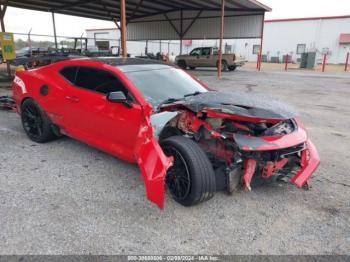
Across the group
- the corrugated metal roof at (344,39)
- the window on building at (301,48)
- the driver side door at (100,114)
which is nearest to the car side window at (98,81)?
the driver side door at (100,114)

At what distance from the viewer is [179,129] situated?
3348 millimetres

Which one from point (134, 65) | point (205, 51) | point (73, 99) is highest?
point (205, 51)

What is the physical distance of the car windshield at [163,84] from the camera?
11.7 feet

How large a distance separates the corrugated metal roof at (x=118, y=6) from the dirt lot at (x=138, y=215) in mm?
15401

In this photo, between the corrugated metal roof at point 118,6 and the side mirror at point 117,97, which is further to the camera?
the corrugated metal roof at point 118,6

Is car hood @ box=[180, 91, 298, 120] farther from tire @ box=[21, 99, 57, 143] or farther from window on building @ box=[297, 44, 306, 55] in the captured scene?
window on building @ box=[297, 44, 306, 55]

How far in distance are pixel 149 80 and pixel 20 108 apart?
8.35 ft

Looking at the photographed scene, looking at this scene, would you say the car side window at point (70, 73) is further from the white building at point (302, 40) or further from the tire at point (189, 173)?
the white building at point (302, 40)

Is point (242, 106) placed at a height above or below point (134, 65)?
below

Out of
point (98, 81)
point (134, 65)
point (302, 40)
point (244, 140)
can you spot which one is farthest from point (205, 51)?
point (302, 40)

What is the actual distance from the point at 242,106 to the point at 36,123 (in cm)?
332

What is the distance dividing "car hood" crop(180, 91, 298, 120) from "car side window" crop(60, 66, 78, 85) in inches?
71.3

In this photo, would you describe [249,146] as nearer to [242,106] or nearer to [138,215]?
[242,106]

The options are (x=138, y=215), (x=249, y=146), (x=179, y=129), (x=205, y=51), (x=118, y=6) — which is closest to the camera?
(x=249, y=146)
